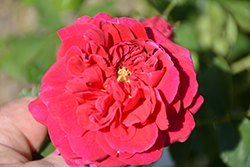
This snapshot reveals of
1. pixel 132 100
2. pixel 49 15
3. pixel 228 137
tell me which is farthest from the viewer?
pixel 49 15

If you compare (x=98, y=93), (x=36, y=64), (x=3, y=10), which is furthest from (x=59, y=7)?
(x=3, y=10)

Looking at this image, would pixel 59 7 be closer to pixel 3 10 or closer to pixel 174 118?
pixel 174 118

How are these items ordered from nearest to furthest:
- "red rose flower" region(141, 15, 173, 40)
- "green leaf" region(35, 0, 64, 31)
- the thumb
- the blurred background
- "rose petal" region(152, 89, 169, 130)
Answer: "rose petal" region(152, 89, 169, 130) < the thumb < "red rose flower" region(141, 15, 173, 40) < the blurred background < "green leaf" region(35, 0, 64, 31)

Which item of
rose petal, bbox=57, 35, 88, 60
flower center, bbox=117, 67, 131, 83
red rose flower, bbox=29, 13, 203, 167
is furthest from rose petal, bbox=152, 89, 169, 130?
rose petal, bbox=57, 35, 88, 60

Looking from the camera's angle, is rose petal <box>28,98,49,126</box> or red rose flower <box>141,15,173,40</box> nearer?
rose petal <box>28,98,49,126</box>

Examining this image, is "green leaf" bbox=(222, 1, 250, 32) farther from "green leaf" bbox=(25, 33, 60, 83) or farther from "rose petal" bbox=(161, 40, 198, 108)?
"green leaf" bbox=(25, 33, 60, 83)

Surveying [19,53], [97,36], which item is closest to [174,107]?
[97,36]

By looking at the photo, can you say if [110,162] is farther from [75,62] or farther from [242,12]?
[242,12]

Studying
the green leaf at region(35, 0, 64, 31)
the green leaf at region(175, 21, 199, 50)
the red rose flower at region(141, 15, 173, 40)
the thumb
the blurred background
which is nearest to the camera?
the thumb
